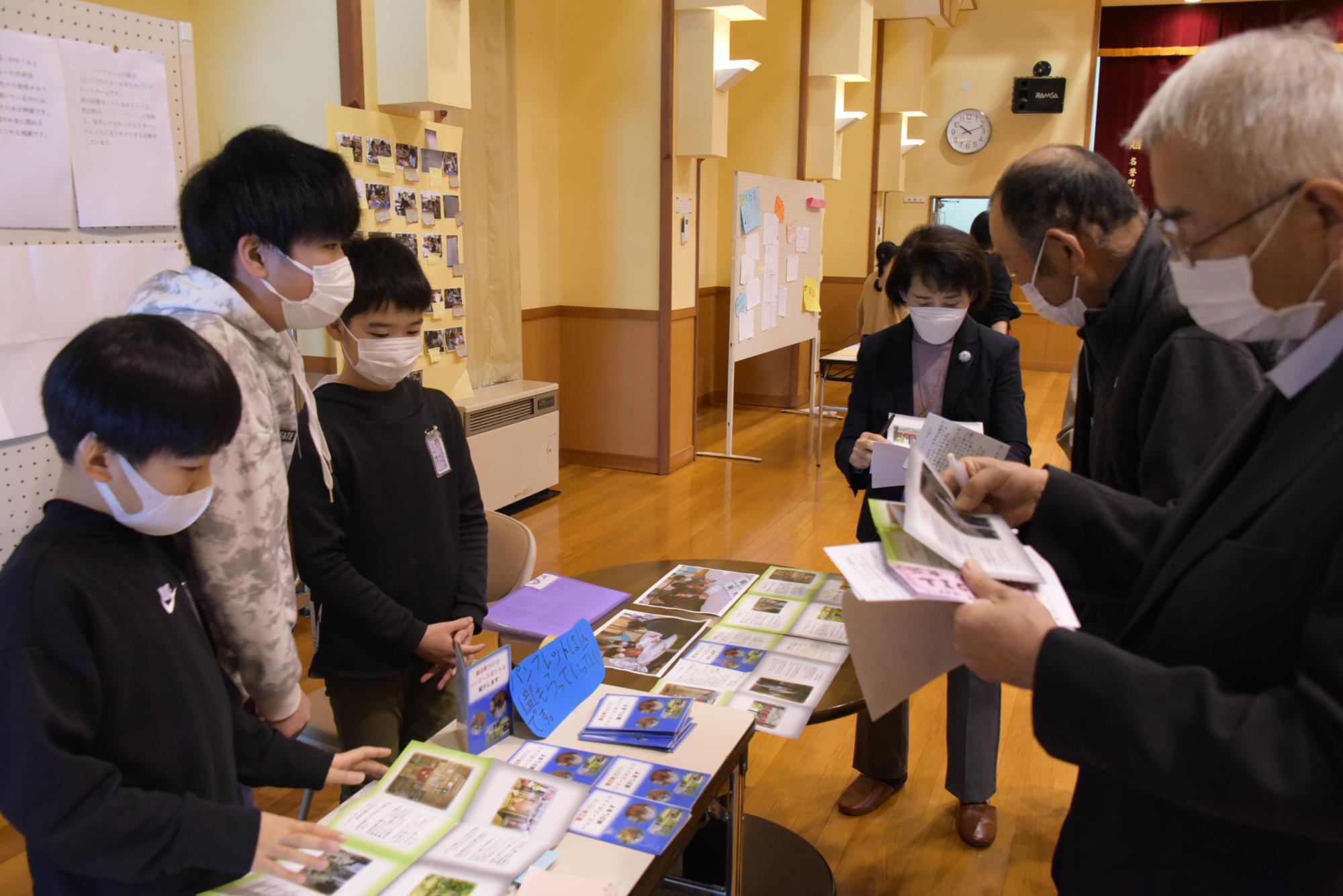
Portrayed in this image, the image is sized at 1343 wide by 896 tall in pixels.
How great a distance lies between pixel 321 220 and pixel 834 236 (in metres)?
8.06

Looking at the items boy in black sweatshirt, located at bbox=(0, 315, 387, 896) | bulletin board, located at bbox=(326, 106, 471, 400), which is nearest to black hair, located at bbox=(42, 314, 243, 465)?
boy in black sweatshirt, located at bbox=(0, 315, 387, 896)

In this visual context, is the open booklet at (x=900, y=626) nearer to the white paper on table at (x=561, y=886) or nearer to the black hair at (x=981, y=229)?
the white paper on table at (x=561, y=886)

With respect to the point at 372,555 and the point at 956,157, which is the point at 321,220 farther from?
the point at 956,157

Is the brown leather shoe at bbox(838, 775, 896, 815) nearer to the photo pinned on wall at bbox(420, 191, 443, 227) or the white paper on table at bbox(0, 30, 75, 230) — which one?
the white paper on table at bbox(0, 30, 75, 230)

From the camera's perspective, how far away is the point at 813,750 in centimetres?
284

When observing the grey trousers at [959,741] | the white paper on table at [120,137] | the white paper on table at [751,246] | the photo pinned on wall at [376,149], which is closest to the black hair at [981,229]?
the white paper on table at [751,246]

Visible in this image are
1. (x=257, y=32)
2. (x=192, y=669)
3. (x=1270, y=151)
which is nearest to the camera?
(x=1270, y=151)

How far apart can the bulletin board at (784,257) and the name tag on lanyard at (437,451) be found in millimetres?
3979

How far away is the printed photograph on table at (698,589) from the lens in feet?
6.97

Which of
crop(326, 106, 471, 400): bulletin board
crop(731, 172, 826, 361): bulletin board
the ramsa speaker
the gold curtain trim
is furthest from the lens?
the gold curtain trim

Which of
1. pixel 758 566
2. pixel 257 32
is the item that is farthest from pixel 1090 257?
pixel 257 32

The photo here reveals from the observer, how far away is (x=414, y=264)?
1883mm

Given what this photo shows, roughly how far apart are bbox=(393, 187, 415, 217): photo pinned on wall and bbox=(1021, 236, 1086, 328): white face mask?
2892 millimetres

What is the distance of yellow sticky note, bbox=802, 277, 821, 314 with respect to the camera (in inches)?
279
